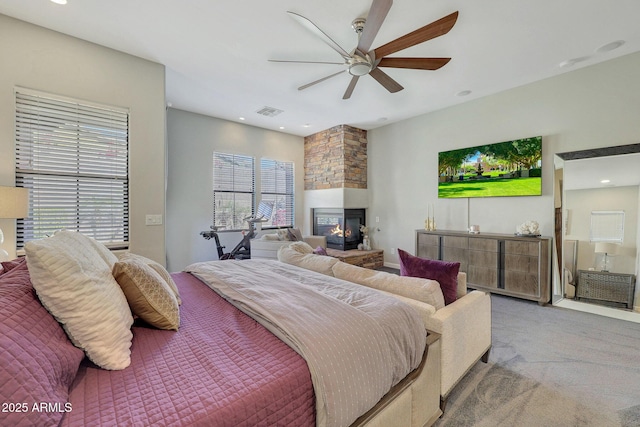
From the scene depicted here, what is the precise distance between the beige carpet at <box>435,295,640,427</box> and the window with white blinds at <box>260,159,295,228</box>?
456 cm

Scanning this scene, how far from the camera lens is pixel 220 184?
17.8 feet

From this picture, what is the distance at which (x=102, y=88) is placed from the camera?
2.99 metres

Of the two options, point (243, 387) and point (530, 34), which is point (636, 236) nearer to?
point (530, 34)

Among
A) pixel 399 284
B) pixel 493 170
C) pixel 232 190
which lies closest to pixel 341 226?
pixel 232 190

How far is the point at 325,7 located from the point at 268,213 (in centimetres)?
408

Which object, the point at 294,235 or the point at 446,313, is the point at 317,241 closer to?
the point at 294,235

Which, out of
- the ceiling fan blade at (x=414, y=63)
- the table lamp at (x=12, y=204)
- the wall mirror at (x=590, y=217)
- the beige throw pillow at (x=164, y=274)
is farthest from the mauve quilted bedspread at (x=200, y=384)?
the wall mirror at (x=590, y=217)

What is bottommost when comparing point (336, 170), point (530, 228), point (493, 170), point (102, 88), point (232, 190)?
point (530, 228)

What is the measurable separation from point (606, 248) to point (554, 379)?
258cm

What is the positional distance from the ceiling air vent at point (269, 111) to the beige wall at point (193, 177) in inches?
33.9

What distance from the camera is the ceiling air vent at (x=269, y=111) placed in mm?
4859

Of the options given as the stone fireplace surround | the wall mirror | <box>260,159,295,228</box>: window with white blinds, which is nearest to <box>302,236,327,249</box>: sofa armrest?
the stone fireplace surround

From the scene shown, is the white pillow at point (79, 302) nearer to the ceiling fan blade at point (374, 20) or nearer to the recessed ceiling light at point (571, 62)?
the ceiling fan blade at point (374, 20)

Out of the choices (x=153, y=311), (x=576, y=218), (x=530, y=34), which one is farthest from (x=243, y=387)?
(x=576, y=218)
